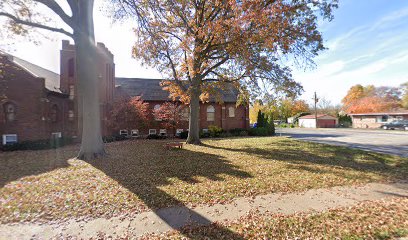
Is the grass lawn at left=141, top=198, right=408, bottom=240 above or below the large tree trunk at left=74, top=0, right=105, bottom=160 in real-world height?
below

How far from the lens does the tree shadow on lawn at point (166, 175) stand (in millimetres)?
4242

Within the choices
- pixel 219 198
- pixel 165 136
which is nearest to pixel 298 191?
pixel 219 198

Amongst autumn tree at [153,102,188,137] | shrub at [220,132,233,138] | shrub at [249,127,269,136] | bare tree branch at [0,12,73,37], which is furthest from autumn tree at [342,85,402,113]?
bare tree branch at [0,12,73,37]

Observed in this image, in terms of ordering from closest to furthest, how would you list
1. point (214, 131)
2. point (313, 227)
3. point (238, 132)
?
1. point (313, 227)
2. point (214, 131)
3. point (238, 132)

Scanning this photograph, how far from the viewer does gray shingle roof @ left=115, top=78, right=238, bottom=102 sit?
24.5 m

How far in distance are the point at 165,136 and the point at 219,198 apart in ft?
57.9

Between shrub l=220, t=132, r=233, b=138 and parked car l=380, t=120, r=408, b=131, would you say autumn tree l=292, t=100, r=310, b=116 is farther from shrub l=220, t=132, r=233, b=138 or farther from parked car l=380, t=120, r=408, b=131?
shrub l=220, t=132, r=233, b=138

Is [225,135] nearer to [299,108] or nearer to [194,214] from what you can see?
[194,214]

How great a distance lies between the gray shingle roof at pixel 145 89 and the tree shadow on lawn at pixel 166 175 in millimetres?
15109

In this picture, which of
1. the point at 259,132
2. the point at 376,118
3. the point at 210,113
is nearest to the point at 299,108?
the point at 376,118

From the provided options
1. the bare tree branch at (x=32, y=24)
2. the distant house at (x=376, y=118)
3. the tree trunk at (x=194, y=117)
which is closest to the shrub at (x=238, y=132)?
the tree trunk at (x=194, y=117)

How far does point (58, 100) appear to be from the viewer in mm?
17250

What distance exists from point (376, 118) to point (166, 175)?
50598mm

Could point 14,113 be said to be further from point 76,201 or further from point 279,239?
point 279,239
